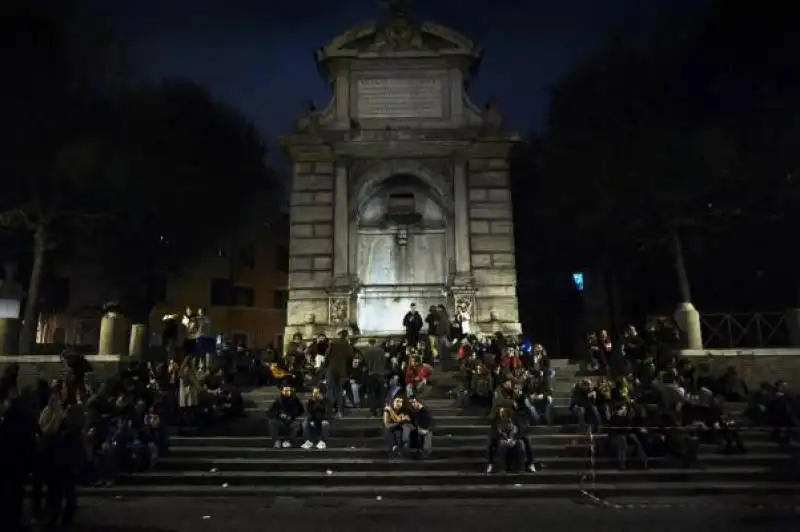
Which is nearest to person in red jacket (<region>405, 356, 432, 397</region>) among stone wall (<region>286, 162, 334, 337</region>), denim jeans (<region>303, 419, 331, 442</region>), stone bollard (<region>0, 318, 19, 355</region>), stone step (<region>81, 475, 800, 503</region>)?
denim jeans (<region>303, 419, 331, 442</region>)

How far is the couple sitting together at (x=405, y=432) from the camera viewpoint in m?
12.9

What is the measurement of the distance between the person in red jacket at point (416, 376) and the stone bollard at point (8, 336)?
11900 mm

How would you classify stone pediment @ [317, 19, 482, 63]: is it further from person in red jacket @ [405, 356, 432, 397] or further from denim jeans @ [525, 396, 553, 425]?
denim jeans @ [525, 396, 553, 425]

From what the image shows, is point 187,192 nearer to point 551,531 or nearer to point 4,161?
point 4,161

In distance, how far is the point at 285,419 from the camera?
45.5ft

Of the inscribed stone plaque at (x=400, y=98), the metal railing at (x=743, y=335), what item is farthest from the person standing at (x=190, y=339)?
the metal railing at (x=743, y=335)

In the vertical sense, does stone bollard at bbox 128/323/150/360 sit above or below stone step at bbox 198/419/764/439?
above

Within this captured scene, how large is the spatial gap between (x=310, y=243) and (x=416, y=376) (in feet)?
30.4

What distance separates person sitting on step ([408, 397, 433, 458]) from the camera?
12.9 m

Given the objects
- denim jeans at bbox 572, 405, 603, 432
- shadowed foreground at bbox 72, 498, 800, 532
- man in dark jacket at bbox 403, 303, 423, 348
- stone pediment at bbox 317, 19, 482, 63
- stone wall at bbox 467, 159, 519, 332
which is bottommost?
shadowed foreground at bbox 72, 498, 800, 532

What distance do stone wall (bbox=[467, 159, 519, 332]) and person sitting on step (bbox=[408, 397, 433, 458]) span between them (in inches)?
405

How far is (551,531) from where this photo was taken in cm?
876

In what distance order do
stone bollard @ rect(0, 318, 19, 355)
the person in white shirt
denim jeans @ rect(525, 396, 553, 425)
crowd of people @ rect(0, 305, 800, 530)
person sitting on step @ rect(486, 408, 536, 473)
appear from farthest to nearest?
stone bollard @ rect(0, 318, 19, 355) → the person in white shirt → denim jeans @ rect(525, 396, 553, 425) → person sitting on step @ rect(486, 408, 536, 473) → crowd of people @ rect(0, 305, 800, 530)

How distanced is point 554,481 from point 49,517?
7.68 metres
